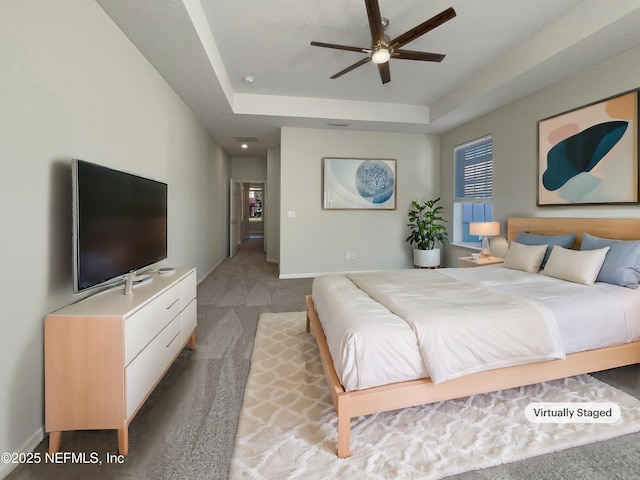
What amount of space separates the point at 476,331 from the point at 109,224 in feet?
7.22

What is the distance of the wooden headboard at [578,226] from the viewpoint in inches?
98.4

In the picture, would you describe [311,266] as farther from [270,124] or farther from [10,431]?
[10,431]

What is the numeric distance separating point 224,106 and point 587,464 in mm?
4612

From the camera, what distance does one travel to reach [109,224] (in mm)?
1727

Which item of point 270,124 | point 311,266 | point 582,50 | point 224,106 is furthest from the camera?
point 311,266

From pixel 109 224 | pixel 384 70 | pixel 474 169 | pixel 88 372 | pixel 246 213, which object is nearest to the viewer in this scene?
pixel 88 372

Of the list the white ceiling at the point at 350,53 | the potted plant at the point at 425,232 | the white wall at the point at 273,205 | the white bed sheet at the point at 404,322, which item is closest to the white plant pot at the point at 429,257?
the potted plant at the point at 425,232

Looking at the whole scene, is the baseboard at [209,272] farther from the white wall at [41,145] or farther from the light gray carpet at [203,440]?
the white wall at [41,145]

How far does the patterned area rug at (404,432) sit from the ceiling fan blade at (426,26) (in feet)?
8.47

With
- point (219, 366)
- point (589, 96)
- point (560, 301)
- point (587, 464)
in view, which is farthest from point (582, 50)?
point (219, 366)

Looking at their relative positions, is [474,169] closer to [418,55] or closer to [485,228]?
[485,228]

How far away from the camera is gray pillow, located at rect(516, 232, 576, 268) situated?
2.84 meters

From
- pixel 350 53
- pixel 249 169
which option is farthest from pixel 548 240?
pixel 249 169

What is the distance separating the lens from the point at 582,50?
8.36ft
